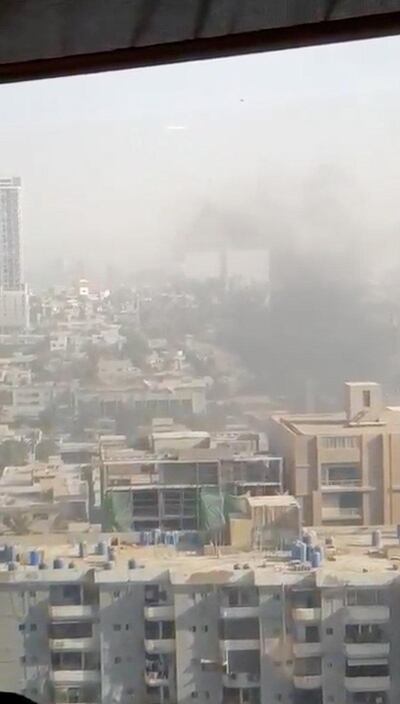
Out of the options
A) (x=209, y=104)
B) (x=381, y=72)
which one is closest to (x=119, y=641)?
(x=209, y=104)

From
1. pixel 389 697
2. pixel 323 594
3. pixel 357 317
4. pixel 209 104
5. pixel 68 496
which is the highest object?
pixel 209 104

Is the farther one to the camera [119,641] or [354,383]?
[119,641]

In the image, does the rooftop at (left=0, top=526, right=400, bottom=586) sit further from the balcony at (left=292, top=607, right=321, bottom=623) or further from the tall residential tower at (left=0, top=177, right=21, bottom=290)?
the tall residential tower at (left=0, top=177, right=21, bottom=290)

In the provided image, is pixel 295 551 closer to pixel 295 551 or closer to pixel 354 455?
pixel 295 551

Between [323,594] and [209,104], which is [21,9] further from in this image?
[323,594]

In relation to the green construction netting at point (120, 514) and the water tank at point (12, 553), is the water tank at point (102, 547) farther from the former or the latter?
the water tank at point (12, 553)

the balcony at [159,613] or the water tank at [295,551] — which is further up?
the water tank at [295,551]

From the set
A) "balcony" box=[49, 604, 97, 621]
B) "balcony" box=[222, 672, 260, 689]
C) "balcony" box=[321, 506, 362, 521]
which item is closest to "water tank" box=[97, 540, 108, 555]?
"balcony" box=[49, 604, 97, 621]

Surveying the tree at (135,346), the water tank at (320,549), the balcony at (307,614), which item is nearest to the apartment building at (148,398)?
the tree at (135,346)
